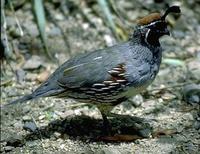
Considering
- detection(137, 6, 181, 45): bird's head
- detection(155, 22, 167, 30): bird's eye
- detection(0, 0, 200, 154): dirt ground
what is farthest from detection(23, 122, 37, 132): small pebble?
detection(155, 22, 167, 30): bird's eye

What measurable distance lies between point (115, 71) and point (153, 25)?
461 mm

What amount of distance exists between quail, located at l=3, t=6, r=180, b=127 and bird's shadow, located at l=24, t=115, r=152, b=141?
29cm

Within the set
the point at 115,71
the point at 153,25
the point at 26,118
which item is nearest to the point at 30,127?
the point at 26,118

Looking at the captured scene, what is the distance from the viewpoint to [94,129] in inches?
173

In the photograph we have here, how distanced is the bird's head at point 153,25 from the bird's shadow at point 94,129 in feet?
2.34

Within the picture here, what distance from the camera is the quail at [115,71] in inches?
159

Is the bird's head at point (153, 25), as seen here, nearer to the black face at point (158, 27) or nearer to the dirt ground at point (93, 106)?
the black face at point (158, 27)

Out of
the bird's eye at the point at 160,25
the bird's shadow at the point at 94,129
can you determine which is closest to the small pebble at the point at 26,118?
the bird's shadow at the point at 94,129

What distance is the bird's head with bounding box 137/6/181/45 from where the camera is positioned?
407 cm

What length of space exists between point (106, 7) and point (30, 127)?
5.55 feet

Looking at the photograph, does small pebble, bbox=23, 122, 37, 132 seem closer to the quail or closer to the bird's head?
the quail

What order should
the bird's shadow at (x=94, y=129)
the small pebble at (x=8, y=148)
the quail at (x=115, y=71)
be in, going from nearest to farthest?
the quail at (x=115, y=71) < the small pebble at (x=8, y=148) < the bird's shadow at (x=94, y=129)

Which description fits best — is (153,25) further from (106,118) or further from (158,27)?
(106,118)

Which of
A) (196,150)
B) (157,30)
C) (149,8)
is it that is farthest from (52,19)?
(196,150)
